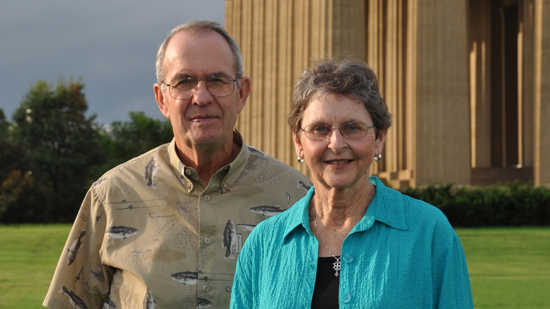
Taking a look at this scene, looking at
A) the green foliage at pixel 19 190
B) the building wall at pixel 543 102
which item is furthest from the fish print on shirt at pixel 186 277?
the green foliage at pixel 19 190

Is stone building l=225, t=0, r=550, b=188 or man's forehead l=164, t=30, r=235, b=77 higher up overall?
stone building l=225, t=0, r=550, b=188

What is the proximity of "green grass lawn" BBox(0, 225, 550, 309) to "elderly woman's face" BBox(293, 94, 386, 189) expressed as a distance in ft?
25.3

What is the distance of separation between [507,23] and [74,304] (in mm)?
42279

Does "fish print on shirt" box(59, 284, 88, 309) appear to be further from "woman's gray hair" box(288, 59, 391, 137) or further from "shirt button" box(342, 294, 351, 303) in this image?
"shirt button" box(342, 294, 351, 303)

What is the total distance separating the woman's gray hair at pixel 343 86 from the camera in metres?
2.85

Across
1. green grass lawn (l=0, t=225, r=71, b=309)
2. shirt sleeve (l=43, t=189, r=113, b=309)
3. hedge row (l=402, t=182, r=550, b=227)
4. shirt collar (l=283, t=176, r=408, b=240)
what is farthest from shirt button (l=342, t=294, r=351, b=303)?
hedge row (l=402, t=182, r=550, b=227)

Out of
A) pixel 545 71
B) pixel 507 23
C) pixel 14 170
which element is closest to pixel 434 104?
pixel 545 71

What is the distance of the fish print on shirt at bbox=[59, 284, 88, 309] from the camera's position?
12.7 feet

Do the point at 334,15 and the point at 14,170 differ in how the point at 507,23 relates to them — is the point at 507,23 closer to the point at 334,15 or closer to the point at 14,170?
the point at 334,15

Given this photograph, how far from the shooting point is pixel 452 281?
2.63m

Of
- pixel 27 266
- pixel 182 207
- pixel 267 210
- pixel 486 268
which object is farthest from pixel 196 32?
pixel 27 266

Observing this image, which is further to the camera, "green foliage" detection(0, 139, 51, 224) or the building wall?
"green foliage" detection(0, 139, 51, 224)

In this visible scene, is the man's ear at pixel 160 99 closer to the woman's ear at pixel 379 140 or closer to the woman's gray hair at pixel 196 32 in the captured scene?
the woman's gray hair at pixel 196 32

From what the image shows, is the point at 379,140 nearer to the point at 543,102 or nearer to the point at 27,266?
the point at 27,266
